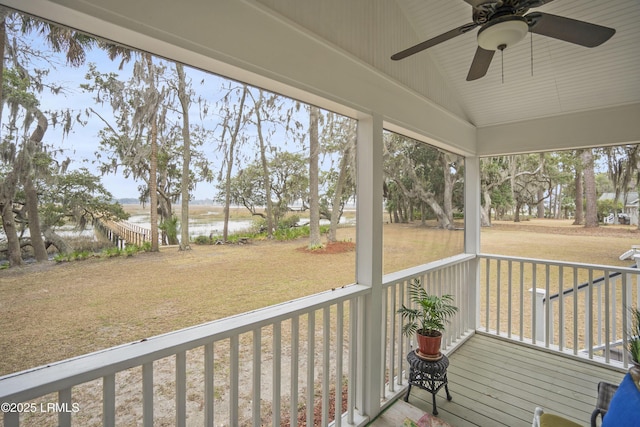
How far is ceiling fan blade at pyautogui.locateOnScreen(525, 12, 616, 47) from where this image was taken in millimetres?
1485

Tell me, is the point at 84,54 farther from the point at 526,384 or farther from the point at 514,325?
the point at 514,325

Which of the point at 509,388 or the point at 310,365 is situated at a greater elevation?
the point at 310,365

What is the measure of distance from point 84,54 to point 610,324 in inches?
197

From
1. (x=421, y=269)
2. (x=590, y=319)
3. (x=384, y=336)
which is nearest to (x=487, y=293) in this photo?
(x=590, y=319)

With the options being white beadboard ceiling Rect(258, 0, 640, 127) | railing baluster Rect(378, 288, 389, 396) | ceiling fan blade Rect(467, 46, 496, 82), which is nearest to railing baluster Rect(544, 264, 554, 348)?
white beadboard ceiling Rect(258, 0, 640, 127)

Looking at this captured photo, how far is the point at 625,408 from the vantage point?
1.28 m

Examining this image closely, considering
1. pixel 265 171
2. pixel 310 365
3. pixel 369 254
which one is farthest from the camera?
pixel 369 254

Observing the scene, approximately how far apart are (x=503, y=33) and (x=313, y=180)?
130cm

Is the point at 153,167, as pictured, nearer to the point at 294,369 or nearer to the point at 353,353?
the point at 294,369

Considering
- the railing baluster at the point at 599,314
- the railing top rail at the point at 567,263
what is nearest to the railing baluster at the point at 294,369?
the railing top rail at the point at 567,263

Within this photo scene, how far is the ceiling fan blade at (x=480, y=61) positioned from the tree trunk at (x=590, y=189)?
7.89ft

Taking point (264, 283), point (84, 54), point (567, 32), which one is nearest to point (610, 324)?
point (567, 32)

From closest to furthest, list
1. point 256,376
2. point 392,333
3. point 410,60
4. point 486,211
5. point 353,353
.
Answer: point 256,376 < point 353,353 < point 392,333 < point 410,60 < point 486,211

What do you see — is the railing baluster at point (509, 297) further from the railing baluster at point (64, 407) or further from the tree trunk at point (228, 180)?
the railing baluster at point (64, 407)
